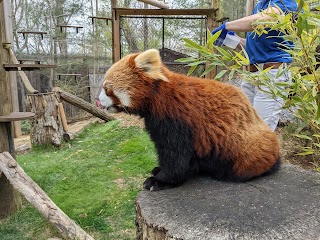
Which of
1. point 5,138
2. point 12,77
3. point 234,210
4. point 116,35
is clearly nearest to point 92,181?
point 5,138

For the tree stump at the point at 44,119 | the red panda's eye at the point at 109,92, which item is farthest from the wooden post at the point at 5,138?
the tree stump at the point at 44,119

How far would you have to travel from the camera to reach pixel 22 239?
2289 millimetres

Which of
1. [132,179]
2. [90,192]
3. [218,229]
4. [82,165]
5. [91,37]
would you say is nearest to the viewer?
[218,229]

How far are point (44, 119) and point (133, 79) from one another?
12.0 feet

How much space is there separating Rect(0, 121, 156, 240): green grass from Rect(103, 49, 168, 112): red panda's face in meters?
1.32

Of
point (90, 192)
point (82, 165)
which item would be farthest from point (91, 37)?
point (90, 192)

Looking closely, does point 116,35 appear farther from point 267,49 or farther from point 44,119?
point 267,49

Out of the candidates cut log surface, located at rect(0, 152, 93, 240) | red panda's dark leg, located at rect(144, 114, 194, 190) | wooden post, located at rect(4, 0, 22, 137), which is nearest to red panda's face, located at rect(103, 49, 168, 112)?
red panda's dark leg, located at rect(144, 114, 194, 190)

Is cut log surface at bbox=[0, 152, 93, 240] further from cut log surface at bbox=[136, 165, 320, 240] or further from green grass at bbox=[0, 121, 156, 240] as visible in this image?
cut log surface at bbox=[136, 165, 320, 240]

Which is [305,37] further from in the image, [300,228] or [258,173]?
[300,228]

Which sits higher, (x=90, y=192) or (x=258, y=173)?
(x=258, y=173)

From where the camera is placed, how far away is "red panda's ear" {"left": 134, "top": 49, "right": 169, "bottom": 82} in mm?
1316

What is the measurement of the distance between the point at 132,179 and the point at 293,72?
2.18m

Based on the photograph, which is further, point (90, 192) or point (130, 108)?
point (90, 192)
